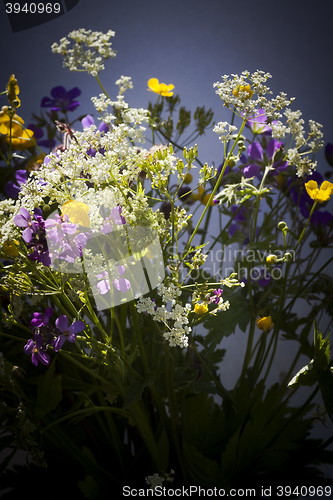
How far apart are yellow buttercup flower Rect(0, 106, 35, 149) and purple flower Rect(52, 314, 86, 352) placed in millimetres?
217

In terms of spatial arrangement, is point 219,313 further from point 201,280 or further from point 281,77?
point 281,77

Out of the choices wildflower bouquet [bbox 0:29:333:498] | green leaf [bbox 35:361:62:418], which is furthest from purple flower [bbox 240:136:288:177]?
green leaf [bbox 35:361:62:418]

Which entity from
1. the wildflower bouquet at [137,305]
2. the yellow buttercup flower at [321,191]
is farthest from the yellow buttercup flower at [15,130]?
the yellow buttercup flower at [321,191]

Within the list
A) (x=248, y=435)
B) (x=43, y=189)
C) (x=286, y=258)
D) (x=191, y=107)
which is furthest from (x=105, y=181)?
(x=191, y=107)

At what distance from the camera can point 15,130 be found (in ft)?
2.28

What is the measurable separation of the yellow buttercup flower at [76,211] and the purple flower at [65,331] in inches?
3.7

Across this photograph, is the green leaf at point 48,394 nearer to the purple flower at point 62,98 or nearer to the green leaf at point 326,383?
the green leaf at point 326,383

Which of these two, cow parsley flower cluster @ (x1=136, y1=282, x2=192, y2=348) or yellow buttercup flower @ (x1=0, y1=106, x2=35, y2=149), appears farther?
yellow buttercup flower @ (x1=0, y1=106, x2=35, y2=149)

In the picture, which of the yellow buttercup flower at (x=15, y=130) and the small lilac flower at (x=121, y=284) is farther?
the yellow buttercup flower at (x=15, y=130)

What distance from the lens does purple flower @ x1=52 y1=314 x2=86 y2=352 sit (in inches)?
20.6

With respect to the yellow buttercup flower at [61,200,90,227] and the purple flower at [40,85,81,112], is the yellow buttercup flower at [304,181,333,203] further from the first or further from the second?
the purple flower at [40,85,81,112]

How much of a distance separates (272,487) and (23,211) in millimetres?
397

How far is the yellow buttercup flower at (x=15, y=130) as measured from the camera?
0.66 m

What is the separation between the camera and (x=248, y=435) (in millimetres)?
616
